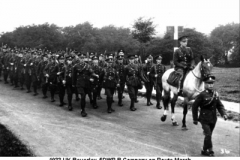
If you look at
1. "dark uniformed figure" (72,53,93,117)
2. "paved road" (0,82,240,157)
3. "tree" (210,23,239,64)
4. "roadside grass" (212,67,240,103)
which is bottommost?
"paved road" (0,82,240,157)

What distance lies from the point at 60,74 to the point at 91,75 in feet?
6.76

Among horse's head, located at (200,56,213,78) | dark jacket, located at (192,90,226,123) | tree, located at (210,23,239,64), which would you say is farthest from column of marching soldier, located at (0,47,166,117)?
tree, located at (210,23,239,64)

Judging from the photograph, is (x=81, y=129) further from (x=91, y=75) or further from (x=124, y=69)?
(x=124, y=69)

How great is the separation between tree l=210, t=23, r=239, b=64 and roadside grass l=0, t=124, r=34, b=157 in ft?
103

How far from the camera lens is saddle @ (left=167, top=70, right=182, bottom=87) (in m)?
9.55

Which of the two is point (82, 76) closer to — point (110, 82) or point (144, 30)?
point (110, 82)

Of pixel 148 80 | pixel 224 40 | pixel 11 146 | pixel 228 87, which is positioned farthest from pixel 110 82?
pixel 224 40

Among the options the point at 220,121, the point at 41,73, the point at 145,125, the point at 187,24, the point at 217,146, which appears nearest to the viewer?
the point at 217,146

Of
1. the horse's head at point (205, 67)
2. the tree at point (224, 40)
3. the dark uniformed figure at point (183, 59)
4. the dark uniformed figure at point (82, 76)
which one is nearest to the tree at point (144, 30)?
the tree at point (224, 40)

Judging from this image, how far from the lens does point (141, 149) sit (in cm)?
703

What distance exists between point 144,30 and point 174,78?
23943mm

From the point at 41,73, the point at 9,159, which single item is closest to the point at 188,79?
the point at 9,159

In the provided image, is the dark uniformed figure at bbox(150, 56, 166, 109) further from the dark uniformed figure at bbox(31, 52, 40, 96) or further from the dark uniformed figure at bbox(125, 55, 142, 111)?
the dark uniformed figure at bbox(31, 52, 40, 96)

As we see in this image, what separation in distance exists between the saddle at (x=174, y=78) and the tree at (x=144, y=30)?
23197 mm
